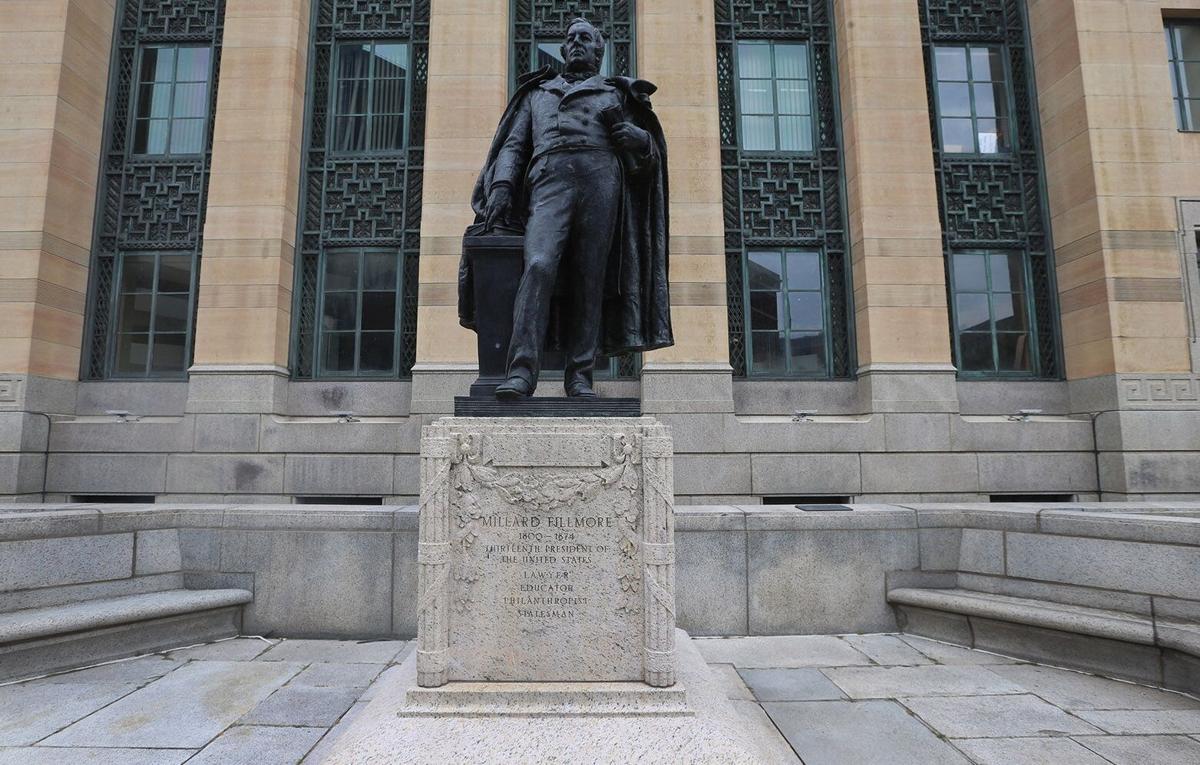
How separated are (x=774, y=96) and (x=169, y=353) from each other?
13357 mm

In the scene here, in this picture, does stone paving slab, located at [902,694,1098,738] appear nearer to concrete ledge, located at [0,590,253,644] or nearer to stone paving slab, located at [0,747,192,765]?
stone paving slab, located at [0,747,192,765]

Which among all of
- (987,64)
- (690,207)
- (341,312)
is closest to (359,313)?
(341,312)

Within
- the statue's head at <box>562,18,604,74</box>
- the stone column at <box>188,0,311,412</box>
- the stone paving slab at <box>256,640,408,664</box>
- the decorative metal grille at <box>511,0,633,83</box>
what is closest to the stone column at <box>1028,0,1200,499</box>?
the decorative metal grille at <box>511,0,633,83</box>

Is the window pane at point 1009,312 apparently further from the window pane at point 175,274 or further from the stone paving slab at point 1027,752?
the window pane at point 175,274

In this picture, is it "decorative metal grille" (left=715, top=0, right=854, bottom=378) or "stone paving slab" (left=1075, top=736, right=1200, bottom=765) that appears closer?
"stone paving slab" (left=1075, top=736, right=1200, bottom=765)

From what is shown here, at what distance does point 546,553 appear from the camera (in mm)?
3955

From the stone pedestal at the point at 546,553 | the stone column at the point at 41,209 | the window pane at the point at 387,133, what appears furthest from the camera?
the window pane at the point at 387,133

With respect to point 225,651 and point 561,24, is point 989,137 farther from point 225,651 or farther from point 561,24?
point 225,651

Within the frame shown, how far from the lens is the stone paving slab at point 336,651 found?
611cm

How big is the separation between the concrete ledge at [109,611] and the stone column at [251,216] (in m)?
5.30

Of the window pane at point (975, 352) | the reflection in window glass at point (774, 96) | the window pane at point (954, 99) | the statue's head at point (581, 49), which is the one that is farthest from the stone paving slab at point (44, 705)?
the window pane at point (954, 99)

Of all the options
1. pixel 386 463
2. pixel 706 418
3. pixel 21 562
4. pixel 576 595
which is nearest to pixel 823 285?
pixel 706 418

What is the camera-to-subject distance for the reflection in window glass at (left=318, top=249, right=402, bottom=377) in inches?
477

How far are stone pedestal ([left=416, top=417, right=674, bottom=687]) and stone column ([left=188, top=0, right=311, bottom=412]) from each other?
889 cm
